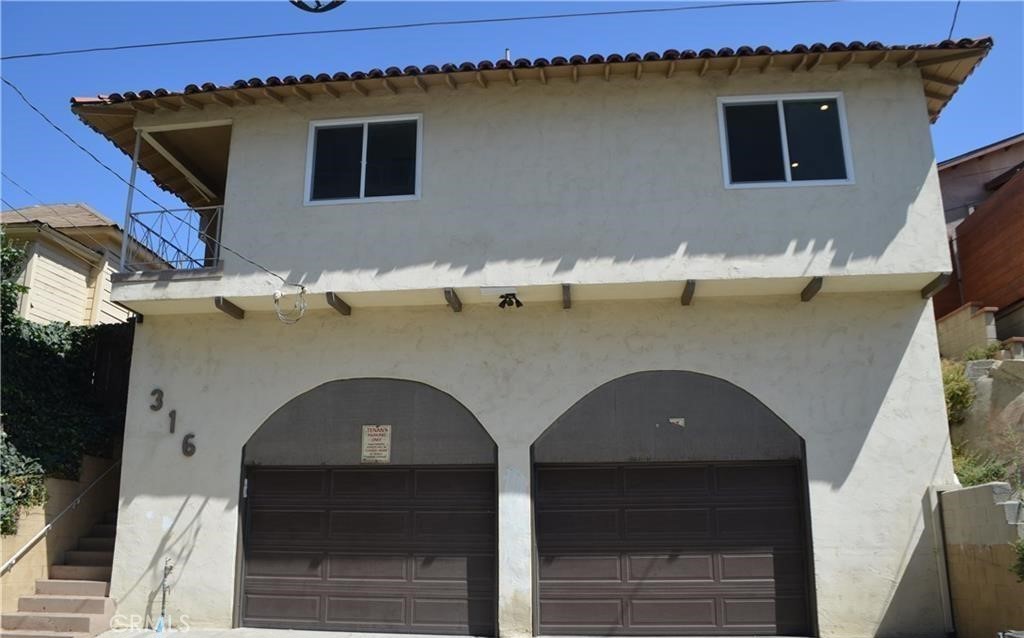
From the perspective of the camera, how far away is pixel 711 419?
10750 mm

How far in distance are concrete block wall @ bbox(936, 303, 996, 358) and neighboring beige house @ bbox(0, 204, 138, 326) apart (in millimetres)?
15905

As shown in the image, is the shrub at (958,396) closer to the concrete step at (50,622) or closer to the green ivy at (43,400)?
the concrete step at (50,622)

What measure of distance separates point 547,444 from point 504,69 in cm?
489

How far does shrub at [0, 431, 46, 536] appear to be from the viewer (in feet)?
35.8

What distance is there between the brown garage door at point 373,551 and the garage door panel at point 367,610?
0.5 inches

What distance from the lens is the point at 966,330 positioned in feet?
46.4

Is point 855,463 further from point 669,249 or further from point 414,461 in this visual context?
point 414,461

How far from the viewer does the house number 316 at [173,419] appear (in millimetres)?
11555

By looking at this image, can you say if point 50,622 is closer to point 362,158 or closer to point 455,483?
point 455,483

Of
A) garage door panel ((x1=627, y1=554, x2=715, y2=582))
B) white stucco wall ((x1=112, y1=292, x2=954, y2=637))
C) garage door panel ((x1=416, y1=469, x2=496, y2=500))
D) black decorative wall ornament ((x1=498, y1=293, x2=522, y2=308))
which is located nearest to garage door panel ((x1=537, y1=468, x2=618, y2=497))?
white stucco wall ((x1=112, y1=292, x2=954, y2=637))

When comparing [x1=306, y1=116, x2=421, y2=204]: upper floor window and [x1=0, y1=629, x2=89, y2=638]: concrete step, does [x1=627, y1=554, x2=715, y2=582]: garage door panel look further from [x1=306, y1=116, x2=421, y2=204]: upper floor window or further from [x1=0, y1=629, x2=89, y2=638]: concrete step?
[x1=0, y1=629, x2=89, y2=638]: concrete step

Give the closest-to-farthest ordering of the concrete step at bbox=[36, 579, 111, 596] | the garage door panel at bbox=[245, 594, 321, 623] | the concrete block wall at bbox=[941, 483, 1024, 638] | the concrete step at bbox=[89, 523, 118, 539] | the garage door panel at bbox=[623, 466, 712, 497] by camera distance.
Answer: the concrete block wall at bbox=[941, 483, 1024, 638] → the garage door panel at bbox=[623, 466, 712, 497] → the garage door panel at bbox=[245, 594, 321, 623] → the concrete step at bbox=[36, 579, 111, 596] → the concrete step at bbox=[89, 523, 118, 539]

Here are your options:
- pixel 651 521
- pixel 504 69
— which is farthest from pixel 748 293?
pixel 504 69

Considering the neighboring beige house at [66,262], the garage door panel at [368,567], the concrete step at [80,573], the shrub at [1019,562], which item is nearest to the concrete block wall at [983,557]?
the shrub at [1019,562]
